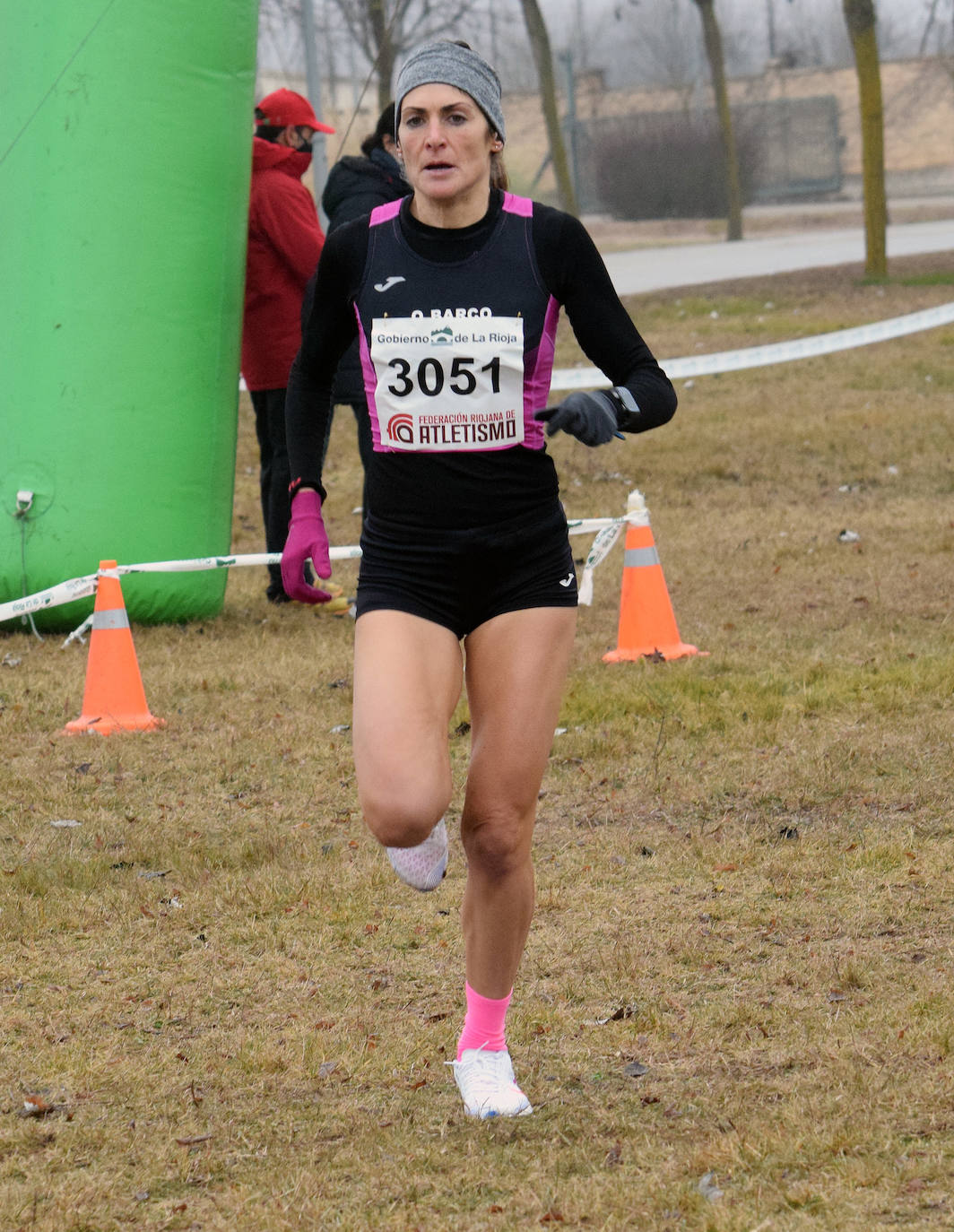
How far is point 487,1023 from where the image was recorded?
11.8ft

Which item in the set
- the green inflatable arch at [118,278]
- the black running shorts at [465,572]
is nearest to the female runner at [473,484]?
the black running shorts at [465,572]

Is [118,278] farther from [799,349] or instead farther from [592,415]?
[799,349]

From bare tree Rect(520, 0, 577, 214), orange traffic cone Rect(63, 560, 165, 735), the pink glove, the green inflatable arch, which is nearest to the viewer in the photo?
the pink glove

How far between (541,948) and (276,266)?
519 centimetres

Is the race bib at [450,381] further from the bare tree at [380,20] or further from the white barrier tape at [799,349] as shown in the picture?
the bare tree at [380,20]

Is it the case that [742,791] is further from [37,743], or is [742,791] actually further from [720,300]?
[720,300]

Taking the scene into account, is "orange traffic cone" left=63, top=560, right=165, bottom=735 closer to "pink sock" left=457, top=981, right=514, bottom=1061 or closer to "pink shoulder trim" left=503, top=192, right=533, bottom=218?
"pink sock" left=457, top=981, right=514, bottom=1061

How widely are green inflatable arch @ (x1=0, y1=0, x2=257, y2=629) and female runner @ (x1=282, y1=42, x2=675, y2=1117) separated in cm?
503

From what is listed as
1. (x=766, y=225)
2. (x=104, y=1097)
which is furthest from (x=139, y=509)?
(x=766, y=225)

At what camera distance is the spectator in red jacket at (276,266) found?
28.6ft

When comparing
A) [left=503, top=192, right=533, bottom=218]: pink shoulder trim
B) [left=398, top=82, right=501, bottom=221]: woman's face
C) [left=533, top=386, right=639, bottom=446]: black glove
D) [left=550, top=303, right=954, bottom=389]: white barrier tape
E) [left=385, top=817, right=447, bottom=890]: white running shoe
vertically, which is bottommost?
[left=550, top=303, right=954, bottom=389]: white barrier tape

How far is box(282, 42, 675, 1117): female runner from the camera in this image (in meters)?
3.45

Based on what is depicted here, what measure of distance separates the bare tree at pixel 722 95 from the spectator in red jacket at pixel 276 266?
24577mm

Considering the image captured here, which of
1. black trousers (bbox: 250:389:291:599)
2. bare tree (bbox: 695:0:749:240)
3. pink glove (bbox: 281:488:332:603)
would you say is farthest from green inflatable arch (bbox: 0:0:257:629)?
bare tree (bbox: 695:0:749:240)
